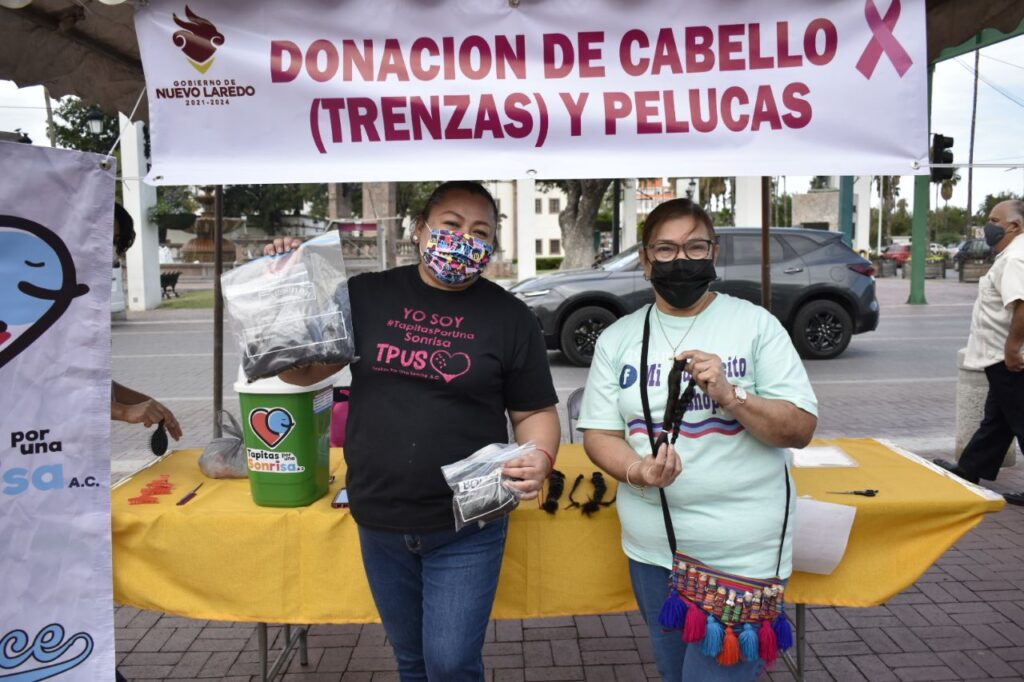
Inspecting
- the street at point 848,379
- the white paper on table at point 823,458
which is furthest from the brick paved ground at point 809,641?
the street at point 848,379

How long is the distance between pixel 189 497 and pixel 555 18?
2.01m

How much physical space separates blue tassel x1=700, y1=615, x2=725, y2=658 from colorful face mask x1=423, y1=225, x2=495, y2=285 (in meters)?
1.10

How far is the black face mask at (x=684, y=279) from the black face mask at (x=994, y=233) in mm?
3596

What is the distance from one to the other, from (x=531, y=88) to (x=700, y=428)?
114 cm

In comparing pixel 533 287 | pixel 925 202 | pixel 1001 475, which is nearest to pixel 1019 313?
pixel 1001 475

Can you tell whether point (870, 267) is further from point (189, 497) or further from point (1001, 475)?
point (189, 497)

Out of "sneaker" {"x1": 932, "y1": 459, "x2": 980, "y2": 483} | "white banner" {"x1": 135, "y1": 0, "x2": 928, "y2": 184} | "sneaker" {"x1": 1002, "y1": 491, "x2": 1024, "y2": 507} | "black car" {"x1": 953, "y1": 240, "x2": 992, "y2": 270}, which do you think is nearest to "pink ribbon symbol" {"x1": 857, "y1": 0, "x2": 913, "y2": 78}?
"white banner" {"x1": 135, "y1": 0, "x2": 928, "y2": 184}

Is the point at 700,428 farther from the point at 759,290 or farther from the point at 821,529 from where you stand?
the point at 759,290

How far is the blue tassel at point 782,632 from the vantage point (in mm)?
1938

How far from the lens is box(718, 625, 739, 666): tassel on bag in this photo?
74.7 inches

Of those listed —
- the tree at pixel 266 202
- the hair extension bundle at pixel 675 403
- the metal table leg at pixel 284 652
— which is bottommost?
the metal table leg at pixel 284 652

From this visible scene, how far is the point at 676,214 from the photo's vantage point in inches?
81.2

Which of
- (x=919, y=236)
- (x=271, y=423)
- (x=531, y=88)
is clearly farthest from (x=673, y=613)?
(x=919, y=236)

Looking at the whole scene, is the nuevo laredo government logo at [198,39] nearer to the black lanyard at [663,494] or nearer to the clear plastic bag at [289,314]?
the clear plastic bag at [289,314]
